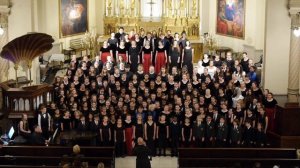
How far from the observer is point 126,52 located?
21.7 metres

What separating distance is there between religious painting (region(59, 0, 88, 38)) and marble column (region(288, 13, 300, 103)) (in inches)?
447

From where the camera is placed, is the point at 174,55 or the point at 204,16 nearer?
the point at 174,55

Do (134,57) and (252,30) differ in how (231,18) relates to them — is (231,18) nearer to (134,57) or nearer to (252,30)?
(252,30)

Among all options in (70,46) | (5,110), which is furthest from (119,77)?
(70,46)

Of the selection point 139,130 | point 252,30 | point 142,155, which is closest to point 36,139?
point 139,130

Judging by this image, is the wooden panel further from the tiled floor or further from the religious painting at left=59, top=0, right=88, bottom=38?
the religious painting at left=59, top=0, right=88, bottom=38

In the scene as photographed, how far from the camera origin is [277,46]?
19.9m

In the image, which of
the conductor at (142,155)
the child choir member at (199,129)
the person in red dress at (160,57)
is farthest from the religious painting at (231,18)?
the conductor at (142,155)

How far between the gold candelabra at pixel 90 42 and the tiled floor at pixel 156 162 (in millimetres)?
11999

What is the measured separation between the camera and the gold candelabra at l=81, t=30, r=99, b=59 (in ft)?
90.5

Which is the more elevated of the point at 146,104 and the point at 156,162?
the point at 146,104

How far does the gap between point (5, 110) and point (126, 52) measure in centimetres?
623

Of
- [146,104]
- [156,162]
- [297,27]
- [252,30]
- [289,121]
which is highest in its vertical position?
[297,27]

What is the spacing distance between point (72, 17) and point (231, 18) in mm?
7956
